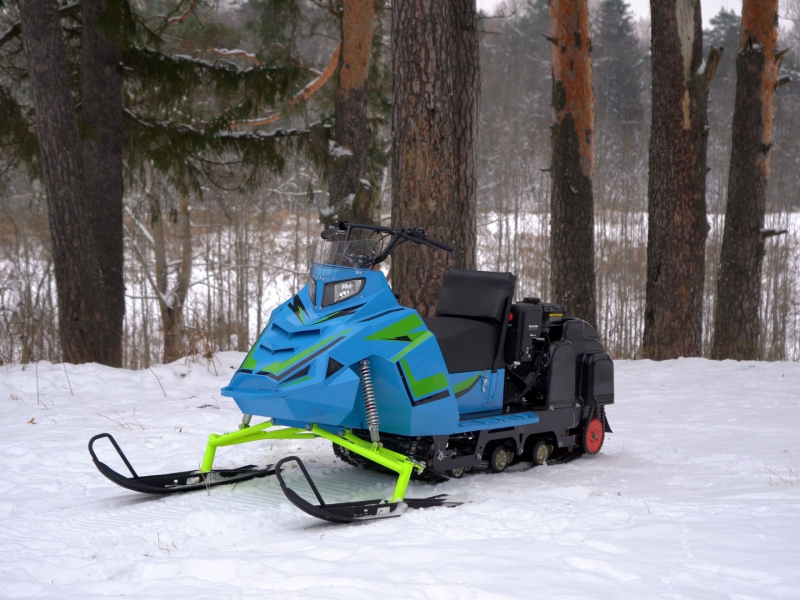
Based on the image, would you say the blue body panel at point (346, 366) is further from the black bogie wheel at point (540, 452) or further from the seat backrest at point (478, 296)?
the black bogie wheel at point (540, 452)

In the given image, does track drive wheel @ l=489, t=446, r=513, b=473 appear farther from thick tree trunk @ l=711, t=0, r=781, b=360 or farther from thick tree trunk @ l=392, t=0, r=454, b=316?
thick tree trunk @ l=711, t=0, r=781, b=360

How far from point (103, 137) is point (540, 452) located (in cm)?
828

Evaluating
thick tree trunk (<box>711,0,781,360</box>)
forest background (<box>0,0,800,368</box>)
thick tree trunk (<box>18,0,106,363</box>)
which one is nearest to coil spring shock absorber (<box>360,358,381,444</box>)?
thick tree trunk (<box>18,0,106,363</box>)

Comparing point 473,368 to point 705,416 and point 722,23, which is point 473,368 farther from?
point 722,23

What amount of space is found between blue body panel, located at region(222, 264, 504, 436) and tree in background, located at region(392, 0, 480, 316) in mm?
2879

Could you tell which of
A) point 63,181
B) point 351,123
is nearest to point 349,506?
point 63,181

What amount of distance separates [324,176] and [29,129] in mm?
4138

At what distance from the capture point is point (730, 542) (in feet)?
10.5

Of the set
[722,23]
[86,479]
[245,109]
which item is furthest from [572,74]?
[722,23]

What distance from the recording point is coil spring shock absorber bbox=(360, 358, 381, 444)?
13.2ft

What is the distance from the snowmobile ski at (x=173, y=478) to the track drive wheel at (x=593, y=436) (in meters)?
2.16

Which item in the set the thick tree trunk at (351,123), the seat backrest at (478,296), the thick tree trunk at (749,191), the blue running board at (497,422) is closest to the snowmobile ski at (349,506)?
the blue running board at (497,422)

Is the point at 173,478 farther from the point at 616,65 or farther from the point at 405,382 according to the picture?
the point at 616,65

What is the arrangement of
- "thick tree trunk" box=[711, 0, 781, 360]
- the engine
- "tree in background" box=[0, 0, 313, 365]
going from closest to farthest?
the engine → "tree in background" box=[0, 0, 313, 365] → "thick tree trunk" box=[711, 0, 781, 360]
